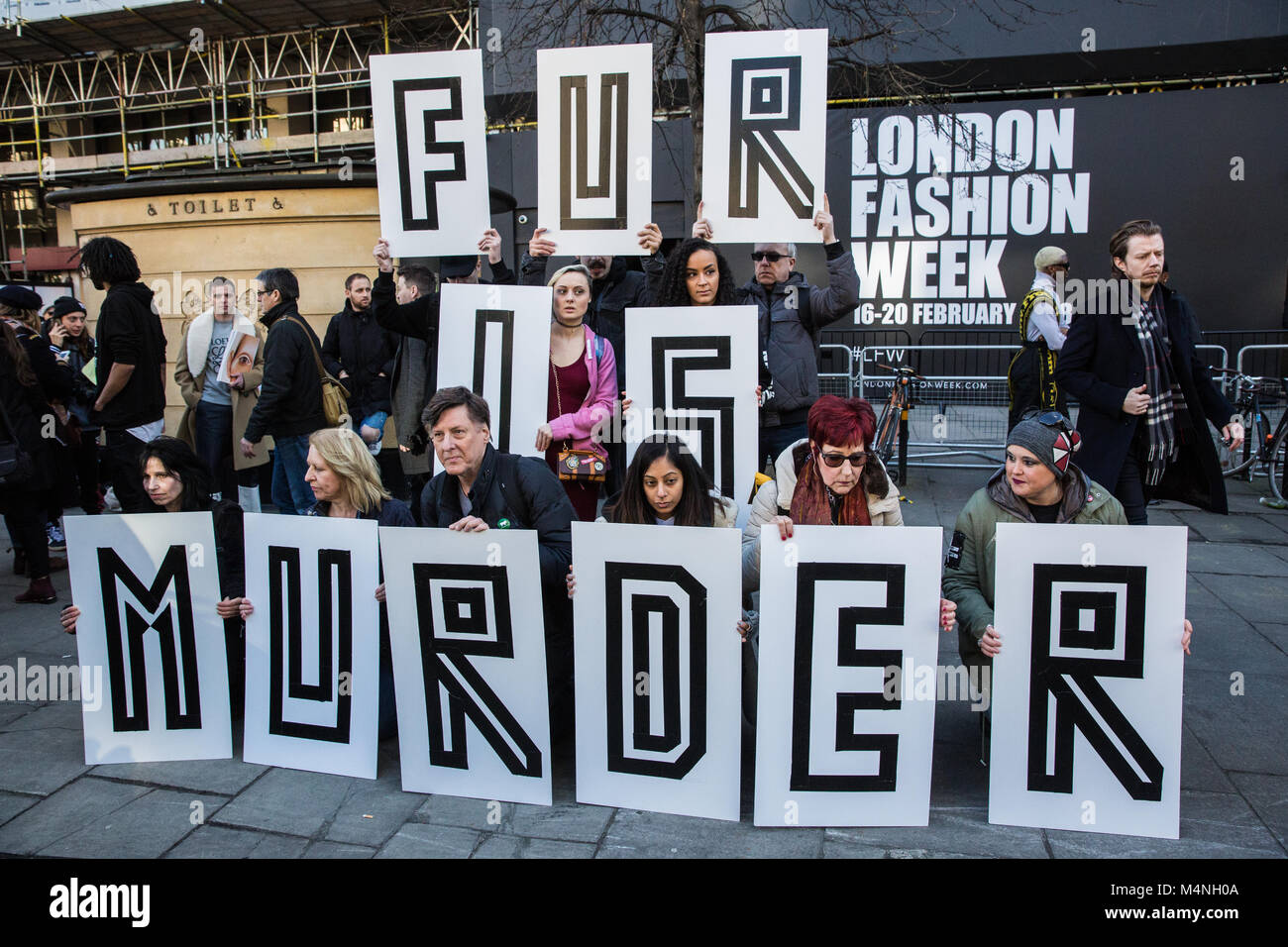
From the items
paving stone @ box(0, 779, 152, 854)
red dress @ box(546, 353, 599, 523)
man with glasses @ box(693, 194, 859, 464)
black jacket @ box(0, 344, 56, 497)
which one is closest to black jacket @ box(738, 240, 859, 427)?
man with glasses @ box(693, 194, 859, 464)

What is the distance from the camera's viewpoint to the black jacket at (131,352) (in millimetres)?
5168

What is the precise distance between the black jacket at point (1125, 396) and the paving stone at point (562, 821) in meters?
2.54

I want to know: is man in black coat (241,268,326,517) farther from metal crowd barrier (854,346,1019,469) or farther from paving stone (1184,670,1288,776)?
metal crowd barrier (854,346,1019,469)

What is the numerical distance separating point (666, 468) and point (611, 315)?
1.79 metres

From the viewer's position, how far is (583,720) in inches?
123

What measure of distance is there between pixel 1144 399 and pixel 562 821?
2.89m

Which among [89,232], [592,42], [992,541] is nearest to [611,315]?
[992,541]

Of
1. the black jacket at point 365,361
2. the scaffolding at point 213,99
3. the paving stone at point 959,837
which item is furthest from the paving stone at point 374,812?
the scaffolding at point 213,99

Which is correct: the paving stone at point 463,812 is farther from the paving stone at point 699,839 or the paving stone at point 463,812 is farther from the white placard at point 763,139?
the white placard at point 763,139

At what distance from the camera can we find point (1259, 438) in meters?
8.44

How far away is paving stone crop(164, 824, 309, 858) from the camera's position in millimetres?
2824

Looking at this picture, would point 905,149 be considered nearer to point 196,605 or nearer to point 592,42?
point 592,42

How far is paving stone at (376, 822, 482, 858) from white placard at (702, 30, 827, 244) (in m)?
2.83

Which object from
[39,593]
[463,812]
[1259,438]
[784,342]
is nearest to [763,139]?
[784,342]
